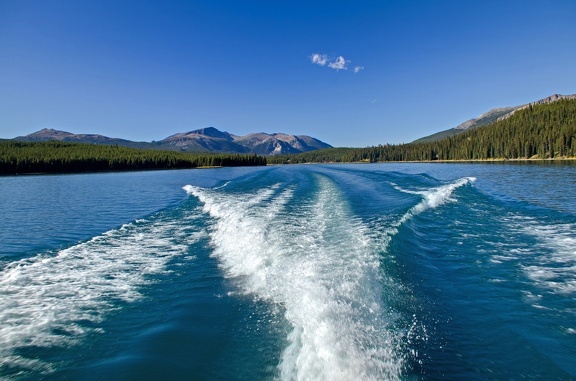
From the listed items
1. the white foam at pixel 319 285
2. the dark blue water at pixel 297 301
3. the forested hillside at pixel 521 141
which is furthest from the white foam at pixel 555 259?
the forested hillside at pixel 521 141

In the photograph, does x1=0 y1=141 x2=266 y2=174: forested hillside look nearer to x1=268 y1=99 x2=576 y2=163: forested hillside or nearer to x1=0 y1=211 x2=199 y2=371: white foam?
x1=268 y1=99 x2=576 y2=163: forested hillside

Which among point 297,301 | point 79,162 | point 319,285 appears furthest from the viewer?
point 79,162

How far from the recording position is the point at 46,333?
18.8ft

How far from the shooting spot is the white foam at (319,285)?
4586 mm

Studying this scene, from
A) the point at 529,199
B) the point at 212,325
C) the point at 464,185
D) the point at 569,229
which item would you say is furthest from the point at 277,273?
the point at 464,185

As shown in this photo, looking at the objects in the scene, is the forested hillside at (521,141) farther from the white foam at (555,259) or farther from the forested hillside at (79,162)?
the forested hillside at (79,162)

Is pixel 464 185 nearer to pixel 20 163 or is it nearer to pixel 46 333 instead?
pixel 46 333

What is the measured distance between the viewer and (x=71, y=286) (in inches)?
305

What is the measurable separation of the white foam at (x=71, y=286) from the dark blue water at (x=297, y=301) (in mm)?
41

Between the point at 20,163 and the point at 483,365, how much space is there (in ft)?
376

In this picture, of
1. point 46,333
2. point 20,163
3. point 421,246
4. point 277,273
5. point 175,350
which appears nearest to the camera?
point 175,350

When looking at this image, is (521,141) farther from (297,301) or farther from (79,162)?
(79,162)

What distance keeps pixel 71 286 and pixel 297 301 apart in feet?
18.9

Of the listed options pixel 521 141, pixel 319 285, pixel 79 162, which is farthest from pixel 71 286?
pixel 521 141
